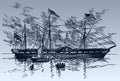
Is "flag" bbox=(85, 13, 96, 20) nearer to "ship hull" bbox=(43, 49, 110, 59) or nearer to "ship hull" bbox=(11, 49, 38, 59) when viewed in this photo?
"ship hull" bbox=(43, 49, 110, 59)

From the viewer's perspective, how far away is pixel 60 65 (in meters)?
5.78

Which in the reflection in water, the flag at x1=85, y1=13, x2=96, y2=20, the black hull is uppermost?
the flag at x1=85, y1=13, x2=96, y2=20

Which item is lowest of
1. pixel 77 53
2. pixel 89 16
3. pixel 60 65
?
pixel 60 65

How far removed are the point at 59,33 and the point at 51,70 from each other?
422 millimetres

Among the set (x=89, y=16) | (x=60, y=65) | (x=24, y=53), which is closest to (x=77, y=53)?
(x=60, y=65)

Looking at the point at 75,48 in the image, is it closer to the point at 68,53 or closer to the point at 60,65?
the point at 68,53

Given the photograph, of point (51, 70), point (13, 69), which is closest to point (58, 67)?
point (51, 70)

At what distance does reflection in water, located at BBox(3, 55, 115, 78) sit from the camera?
5766mm

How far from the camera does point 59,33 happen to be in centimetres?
584

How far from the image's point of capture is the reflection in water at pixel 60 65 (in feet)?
18.9

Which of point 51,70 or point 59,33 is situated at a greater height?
point 59,33

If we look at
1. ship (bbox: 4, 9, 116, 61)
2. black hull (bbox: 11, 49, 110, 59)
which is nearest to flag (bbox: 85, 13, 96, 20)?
ship (bbox: 4, 9, 116, 61)

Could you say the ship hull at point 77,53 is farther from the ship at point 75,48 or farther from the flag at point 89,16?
the flag at point 89,16

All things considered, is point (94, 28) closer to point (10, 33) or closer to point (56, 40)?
point (56, 40)
